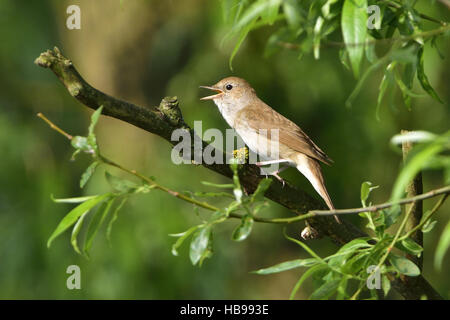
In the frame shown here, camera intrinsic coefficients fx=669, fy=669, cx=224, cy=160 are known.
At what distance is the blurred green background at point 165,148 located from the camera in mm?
7914

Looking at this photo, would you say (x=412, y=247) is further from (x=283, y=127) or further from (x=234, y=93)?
(x=234, y=93)

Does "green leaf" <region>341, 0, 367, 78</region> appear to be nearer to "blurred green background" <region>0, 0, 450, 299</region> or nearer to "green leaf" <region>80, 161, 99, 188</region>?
"green leaf" <region>80, 161, 99, 188</region>

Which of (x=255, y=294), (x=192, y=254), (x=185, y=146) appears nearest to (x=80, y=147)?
(x=192, y=254)

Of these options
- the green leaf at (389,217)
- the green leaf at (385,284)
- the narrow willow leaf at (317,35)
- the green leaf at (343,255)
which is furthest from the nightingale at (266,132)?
the narrow willow leaf at (317,35)

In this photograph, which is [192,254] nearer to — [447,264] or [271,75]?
[271,75]

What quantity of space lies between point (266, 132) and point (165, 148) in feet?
11.1

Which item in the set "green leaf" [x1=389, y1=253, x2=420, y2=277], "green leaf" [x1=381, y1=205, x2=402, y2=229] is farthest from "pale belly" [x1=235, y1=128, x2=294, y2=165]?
"green leaf" [x1=389, y1=253, x2=420, y2=277]

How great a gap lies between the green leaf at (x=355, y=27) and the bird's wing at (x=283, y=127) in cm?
241

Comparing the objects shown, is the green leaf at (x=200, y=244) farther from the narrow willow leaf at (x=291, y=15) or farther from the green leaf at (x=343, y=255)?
the narrow willow leaf at (x=291, y=15)

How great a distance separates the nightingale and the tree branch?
1.05 metres

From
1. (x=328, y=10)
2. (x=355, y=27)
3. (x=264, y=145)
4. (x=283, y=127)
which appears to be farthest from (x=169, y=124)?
(x=283, y=127)

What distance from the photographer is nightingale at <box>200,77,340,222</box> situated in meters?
4.96

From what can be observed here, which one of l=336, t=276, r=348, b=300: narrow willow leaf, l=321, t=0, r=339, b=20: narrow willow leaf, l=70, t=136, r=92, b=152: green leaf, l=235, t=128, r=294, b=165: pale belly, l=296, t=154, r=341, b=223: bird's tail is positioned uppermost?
l=235, t=128, r=294, b=165: pale belly

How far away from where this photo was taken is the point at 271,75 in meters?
8.34
